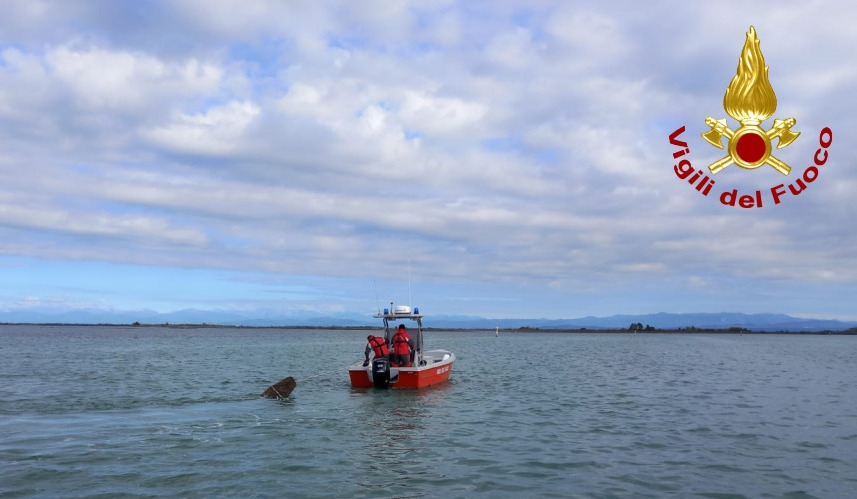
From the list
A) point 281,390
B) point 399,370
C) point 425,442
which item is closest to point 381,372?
point 399,370

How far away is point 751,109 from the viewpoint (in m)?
12.9

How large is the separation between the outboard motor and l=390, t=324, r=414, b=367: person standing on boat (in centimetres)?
78

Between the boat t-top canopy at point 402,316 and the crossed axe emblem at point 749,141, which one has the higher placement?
the crossed axe emblem at point 749,141

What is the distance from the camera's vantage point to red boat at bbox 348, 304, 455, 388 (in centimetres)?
2617

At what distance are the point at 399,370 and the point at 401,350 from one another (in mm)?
1060

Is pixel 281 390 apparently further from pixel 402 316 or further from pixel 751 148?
pixel 751 148

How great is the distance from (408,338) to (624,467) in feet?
49.1

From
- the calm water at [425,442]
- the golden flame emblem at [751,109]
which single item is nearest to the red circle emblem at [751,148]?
the golden flame emblem at [751,109]

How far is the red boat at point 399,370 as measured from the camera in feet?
85.9

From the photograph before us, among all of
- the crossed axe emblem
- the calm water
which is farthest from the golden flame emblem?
the calm water

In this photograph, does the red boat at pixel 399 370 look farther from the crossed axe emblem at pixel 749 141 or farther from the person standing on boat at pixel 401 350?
the crossed axe emblem at pixel 749 141

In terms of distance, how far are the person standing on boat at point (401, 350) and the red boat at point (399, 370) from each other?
47 centimetres

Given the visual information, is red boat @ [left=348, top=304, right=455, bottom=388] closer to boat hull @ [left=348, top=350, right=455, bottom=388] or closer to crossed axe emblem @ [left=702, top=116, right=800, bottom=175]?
boat hull @ [left=348, top=350, right=455, bottom=388]

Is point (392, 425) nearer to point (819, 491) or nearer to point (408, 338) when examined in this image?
point (408, 338)
